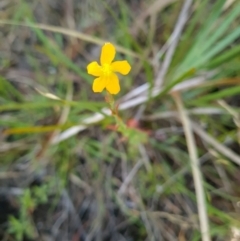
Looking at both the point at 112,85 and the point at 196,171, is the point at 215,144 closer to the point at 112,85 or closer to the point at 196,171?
the point at 196,171

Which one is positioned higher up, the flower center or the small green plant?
the small green plant

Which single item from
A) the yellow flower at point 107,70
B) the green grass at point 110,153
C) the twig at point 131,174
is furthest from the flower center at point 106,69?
the twig at point 131,174

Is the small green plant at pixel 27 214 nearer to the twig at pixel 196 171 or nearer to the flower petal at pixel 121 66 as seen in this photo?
the twig at pixel 196 171

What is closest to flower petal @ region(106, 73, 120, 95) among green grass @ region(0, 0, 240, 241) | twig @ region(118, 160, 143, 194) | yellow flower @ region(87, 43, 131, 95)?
yellow flower @ region(87, 43, 131, 95)

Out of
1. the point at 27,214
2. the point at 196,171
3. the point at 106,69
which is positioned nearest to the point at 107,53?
the point at 106,69

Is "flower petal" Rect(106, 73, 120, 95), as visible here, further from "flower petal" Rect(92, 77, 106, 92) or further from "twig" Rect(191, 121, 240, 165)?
"twig" Rect(191, 121, 240, 165)

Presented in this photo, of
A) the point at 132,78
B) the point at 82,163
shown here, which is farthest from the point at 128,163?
the point at 132,78
